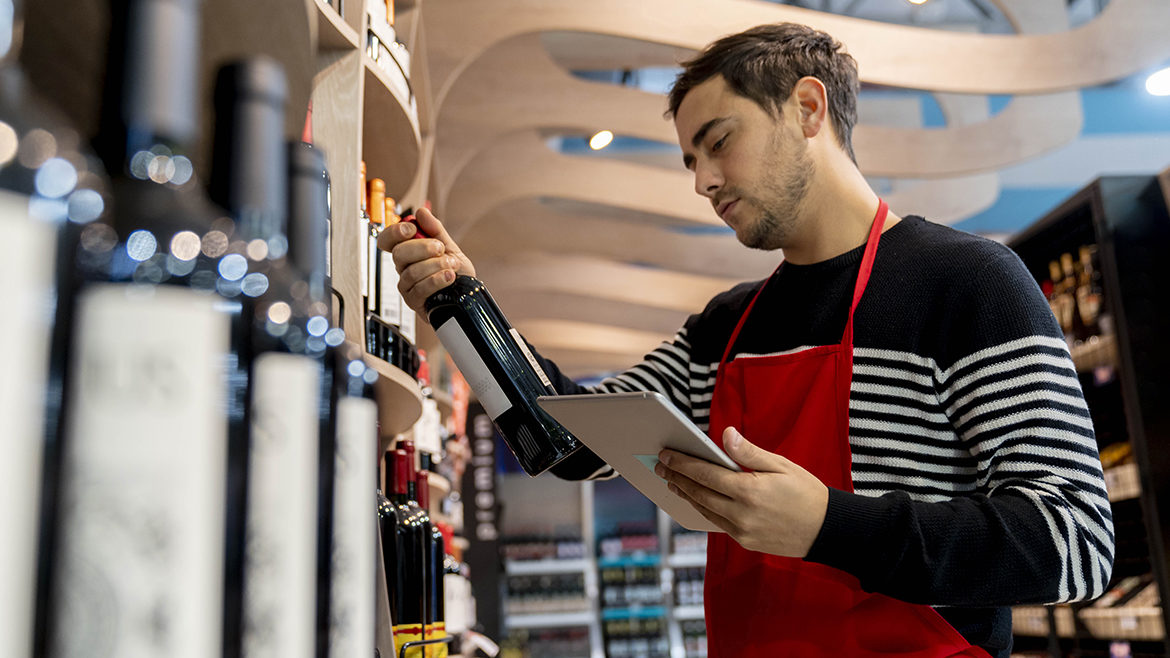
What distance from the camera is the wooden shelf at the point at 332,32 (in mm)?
1345

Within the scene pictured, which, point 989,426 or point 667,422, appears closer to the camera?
point 667,422

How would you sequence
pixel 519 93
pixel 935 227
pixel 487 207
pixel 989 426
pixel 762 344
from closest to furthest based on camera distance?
pixel 989 426 < pixel 935 227 < pixel 762 344 < pixel 519 93 < pixel 487 207

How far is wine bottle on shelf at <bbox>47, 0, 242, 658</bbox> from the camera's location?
31cm

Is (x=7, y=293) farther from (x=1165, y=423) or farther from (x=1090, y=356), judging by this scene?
(x=1090, y=356)

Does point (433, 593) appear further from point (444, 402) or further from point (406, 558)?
point (444, 402)

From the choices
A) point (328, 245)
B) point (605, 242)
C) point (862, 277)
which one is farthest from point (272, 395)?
point (605, 242)

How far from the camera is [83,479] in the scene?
0.31 meters

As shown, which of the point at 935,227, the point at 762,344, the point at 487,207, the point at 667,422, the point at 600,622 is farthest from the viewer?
the point at 600,622

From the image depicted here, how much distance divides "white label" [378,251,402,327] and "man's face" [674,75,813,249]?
564 mm

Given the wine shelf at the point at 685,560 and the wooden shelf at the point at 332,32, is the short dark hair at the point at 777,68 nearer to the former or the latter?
the wooden shelf at the point at 332,32

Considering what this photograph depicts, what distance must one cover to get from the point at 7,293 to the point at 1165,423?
143 inches

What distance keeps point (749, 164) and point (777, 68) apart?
0.65ft

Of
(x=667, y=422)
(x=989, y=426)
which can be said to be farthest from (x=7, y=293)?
(x=989, y=426)

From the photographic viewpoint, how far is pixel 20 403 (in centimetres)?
29
